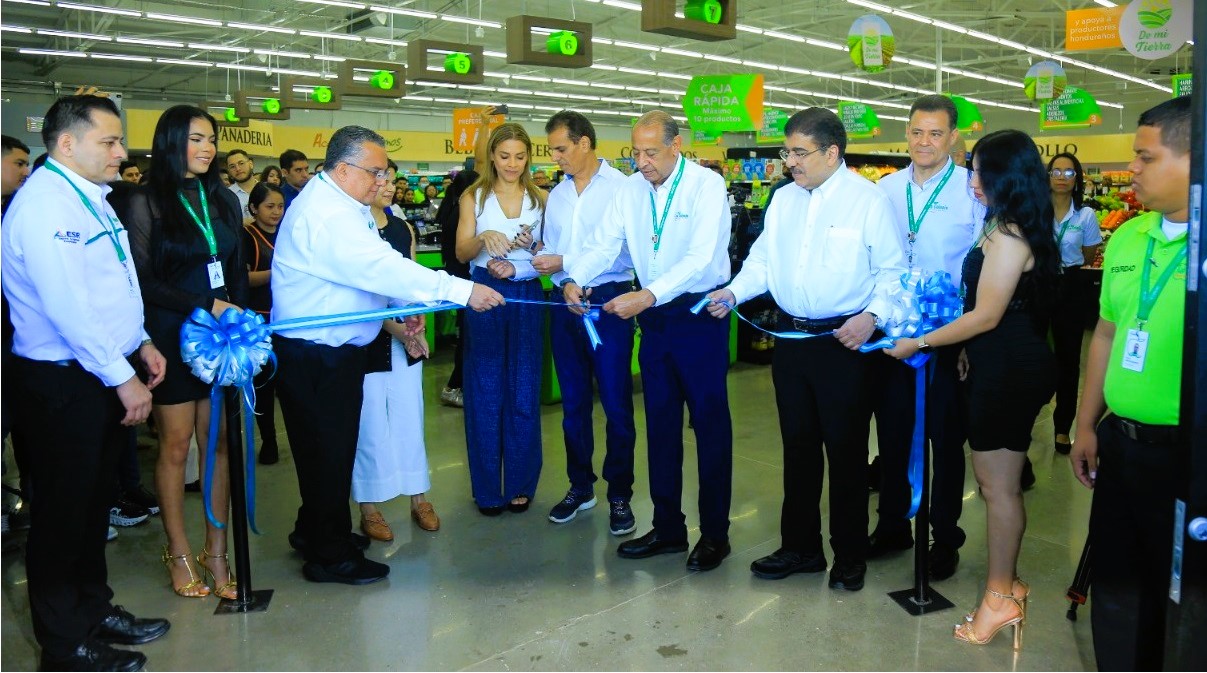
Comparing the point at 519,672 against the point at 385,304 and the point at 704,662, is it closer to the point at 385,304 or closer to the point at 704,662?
the point at 704,662

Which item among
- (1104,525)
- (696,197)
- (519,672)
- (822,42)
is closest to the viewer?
(1104,525)

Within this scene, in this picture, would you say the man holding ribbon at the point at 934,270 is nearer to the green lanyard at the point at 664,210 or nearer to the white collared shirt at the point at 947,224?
the white collared shirt at the point at 947,224

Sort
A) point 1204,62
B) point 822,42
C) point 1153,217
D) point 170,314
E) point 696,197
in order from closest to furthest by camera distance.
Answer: point 1204,62, point 1153,217, point 170,314, point 696,197, point 822,42

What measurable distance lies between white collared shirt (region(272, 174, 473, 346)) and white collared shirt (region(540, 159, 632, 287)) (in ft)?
2.69

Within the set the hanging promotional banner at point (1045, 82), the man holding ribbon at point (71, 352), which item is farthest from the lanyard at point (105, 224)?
the hanging promotional banner at point (1045, 82)

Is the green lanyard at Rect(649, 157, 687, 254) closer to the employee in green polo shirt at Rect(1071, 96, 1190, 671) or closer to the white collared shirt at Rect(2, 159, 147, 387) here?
the employee in green polo shirt at Rect(1071, 96, 1190, 671)

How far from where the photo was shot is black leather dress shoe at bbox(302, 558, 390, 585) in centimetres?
330

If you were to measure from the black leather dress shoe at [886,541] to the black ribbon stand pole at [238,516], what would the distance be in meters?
2.19

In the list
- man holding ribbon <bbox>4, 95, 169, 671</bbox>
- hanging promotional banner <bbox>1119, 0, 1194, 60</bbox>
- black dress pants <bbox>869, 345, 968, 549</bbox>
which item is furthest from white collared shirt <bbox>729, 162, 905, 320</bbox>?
hanging promotional banner <bbox>1119, 0, 1194, 60</bbox>

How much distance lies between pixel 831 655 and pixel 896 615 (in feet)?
1.28

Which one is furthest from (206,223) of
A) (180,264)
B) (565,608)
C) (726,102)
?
(726,102)

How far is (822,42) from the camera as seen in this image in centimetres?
1847

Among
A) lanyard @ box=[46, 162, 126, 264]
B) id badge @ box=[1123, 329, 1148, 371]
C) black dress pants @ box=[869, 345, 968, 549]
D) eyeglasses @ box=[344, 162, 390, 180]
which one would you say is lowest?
black dress pants @ box=[869, 345, 968, 549]

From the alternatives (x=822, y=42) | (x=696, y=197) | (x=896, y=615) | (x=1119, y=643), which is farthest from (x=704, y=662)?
(x=822, y=42)
